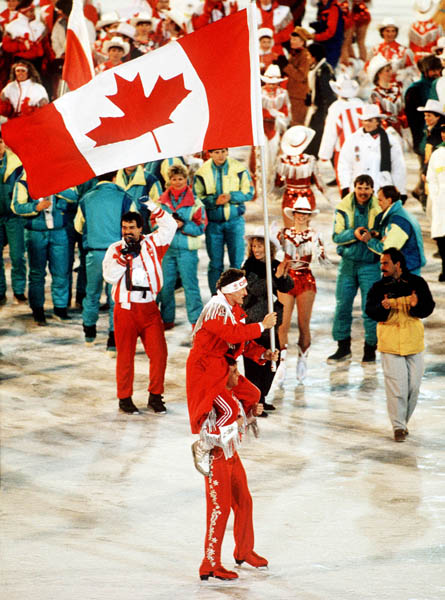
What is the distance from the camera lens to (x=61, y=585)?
765cm

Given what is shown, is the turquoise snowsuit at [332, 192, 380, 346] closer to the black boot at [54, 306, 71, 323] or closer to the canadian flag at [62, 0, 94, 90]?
the canadian flag at [62, 0, 94, 90]

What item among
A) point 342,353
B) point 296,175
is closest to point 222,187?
point 296,175

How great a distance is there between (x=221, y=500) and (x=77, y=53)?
5356 mm

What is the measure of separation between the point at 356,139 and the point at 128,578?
747cm

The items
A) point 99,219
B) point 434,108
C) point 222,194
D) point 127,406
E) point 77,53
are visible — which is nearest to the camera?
point 127,406

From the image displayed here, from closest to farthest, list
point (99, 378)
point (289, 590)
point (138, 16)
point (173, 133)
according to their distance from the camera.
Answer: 1. point (289, 590)
2. point (173, 133)
3. point (99, 378)
4. point (138, 16)

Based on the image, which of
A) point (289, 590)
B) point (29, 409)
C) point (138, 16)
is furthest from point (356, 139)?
point (289, 590)

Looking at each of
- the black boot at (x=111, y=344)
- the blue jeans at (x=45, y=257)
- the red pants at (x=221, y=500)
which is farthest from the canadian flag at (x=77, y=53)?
the red pants at (x=221, y=500)

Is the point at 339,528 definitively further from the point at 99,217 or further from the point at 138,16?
the point at 138,16

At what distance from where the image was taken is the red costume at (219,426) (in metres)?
7.81

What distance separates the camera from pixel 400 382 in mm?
10289

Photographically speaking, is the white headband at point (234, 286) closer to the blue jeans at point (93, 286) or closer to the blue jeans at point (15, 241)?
the blue jeans at point (93, 286)

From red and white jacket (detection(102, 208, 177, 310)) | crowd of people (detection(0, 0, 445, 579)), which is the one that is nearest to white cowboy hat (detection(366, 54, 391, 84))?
crowd of people (detection(0, 0, 445, 579))

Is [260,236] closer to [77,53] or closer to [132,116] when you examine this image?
[132,116]
